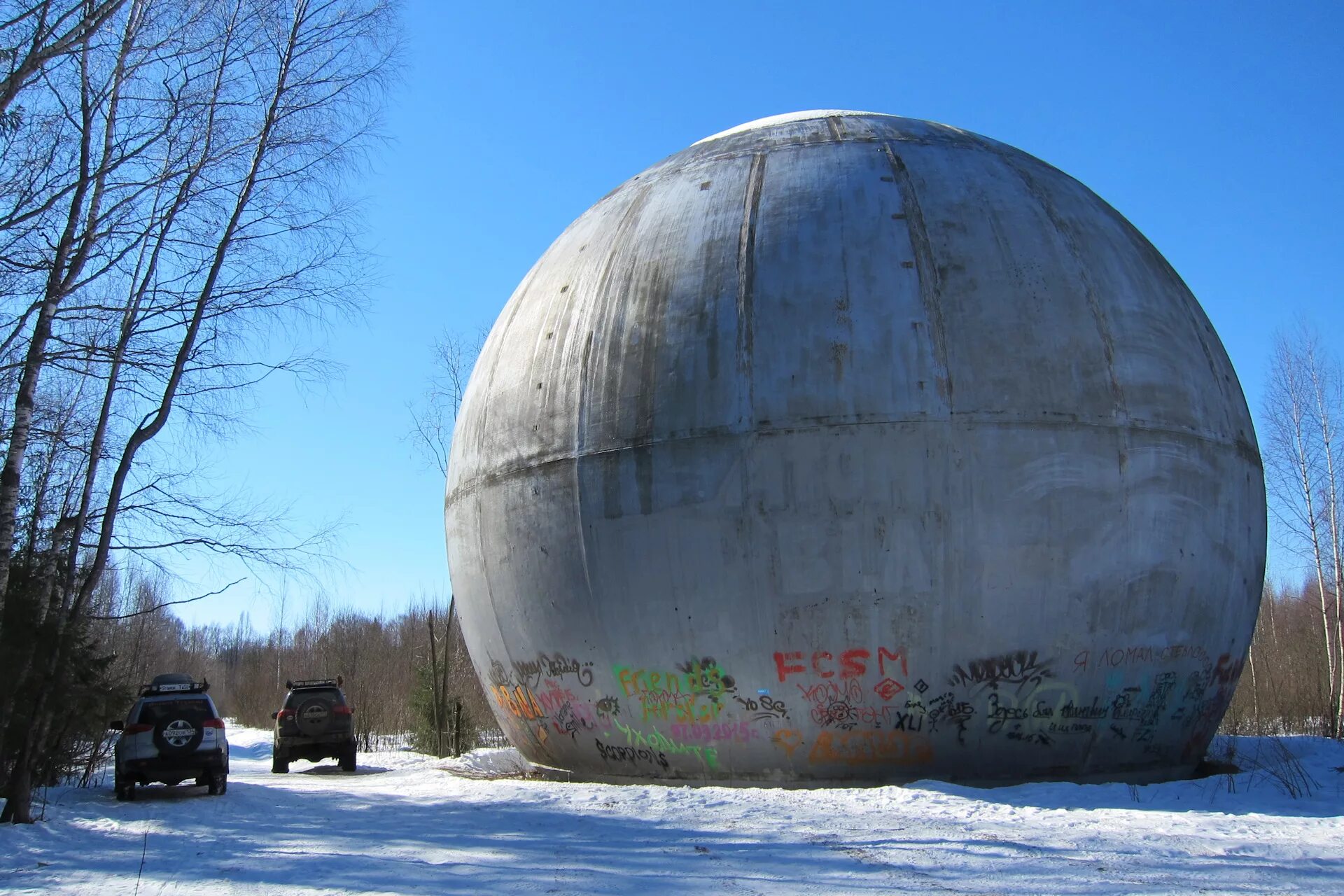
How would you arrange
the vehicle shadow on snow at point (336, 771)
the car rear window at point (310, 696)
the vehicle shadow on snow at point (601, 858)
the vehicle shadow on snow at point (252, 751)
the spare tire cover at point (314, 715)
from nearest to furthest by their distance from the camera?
the vehicle shadow on snow at point (601, 858), the vehicle shadow on snow at point (336, 771), the spare tire cover at point (314, 715), the car rear window at point (310, 696), the vehicle shadow on snow at point (252, 751)

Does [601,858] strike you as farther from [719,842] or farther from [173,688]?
[173,688]

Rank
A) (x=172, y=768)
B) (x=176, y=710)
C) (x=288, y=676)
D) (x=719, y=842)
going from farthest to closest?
(x=288, y=676), (x=176, y=710), (x=172, y=768), (x=719, y=842)

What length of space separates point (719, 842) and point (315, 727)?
1360 cm

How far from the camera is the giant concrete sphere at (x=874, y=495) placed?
1005 centimetres

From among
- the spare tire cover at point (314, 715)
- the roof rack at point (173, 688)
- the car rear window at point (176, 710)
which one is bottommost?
the spare tire cover at point (314, 715)

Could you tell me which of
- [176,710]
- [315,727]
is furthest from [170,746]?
[315,727]

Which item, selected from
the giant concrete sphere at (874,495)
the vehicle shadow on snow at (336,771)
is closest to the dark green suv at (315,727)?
the vehicle shadow on snow at (336,771)

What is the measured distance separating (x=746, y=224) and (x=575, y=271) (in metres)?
2.28

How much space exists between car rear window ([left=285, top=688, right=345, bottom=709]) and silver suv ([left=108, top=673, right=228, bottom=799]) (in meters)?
5.36

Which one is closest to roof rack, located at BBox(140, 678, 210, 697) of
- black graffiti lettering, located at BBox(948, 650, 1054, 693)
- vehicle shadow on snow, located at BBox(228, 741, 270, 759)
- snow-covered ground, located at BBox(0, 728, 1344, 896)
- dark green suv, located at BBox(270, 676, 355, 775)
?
snow-covered ground, located at BBox(0, 728, 1344, 896)

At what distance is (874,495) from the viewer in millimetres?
10094

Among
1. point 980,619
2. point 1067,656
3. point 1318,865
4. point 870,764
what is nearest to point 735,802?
point 870,764

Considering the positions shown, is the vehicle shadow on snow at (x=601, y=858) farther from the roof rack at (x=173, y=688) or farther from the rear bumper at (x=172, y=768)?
the roof rack at (x=173, y=688)

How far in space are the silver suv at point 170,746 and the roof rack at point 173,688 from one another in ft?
0.99
